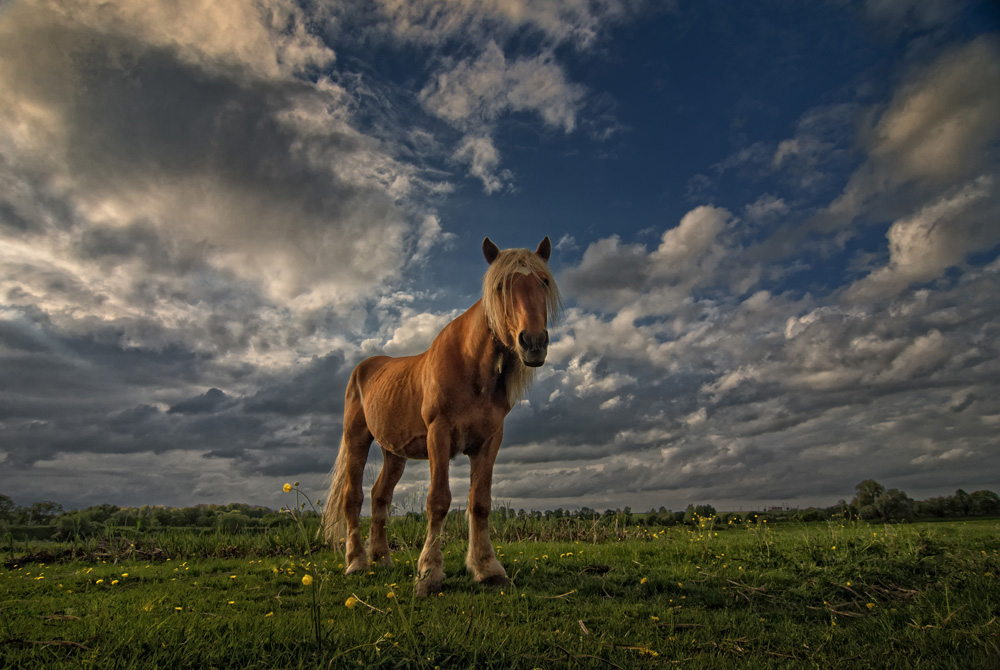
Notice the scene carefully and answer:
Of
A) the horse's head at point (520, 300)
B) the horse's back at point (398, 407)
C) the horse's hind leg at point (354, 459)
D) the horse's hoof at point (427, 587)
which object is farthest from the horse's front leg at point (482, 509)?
the horse's hind leg at point (354, 459)

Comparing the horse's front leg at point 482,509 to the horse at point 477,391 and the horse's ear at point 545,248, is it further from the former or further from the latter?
the horse's ear at point 545,248

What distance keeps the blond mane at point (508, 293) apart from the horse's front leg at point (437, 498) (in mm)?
1014

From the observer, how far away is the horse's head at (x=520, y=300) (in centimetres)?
572

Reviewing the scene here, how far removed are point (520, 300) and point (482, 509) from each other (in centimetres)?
274

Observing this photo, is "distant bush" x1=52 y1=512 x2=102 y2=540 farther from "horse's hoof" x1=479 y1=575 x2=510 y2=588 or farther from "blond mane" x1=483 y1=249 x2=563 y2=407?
"blond mane" x1=483 y1=249 x2=563 y2=407

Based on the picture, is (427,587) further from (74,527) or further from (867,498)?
(867,498)

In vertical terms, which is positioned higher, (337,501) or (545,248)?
(545,248)

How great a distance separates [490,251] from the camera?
6.89m

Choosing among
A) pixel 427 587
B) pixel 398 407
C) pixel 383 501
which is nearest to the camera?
pixel 427 587

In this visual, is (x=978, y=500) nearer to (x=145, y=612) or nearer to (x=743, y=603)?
(x=743, y=603)

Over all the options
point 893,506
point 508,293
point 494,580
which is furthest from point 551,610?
point 893,506

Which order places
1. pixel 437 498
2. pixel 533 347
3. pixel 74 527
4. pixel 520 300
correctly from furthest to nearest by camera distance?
pixel 74 527 → pixel 437 498 → pixel 520 300 → pixel 533 347

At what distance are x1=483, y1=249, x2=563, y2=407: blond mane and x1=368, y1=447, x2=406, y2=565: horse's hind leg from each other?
2.77 meters

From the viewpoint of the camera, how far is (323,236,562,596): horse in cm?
608
